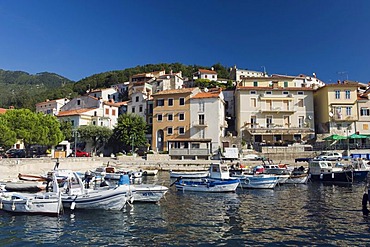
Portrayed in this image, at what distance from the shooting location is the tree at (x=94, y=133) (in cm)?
6100

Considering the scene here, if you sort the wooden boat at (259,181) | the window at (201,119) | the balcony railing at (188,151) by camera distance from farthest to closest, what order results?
1. the window at (201,119)
2. the balcony railing at (188,151)
3. the wooden boat at (259,181)

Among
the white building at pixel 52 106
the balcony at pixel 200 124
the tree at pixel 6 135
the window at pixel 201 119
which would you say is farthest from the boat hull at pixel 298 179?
the white building at pixel 52 106

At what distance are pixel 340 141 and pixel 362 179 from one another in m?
22.7

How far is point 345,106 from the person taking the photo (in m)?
59.1

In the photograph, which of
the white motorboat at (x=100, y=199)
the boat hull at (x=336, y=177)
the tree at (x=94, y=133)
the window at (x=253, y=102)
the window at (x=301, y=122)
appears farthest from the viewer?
→ the window at (x=253, y=102)

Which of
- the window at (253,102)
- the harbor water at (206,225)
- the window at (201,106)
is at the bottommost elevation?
the harbor water at (206,225)

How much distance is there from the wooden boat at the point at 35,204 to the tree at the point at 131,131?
3750 cm

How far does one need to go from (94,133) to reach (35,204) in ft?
139

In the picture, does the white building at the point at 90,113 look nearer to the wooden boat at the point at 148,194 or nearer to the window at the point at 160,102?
the window at the point at 160,102

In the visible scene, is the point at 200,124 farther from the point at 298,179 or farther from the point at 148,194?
the point at 148,194

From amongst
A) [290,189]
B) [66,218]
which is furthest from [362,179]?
[66,218]

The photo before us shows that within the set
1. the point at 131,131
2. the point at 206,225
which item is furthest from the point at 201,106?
the point at 206,225

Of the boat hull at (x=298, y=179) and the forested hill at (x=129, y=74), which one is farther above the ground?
the forested hill at (x=129, y=74)

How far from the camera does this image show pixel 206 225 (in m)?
17.2
